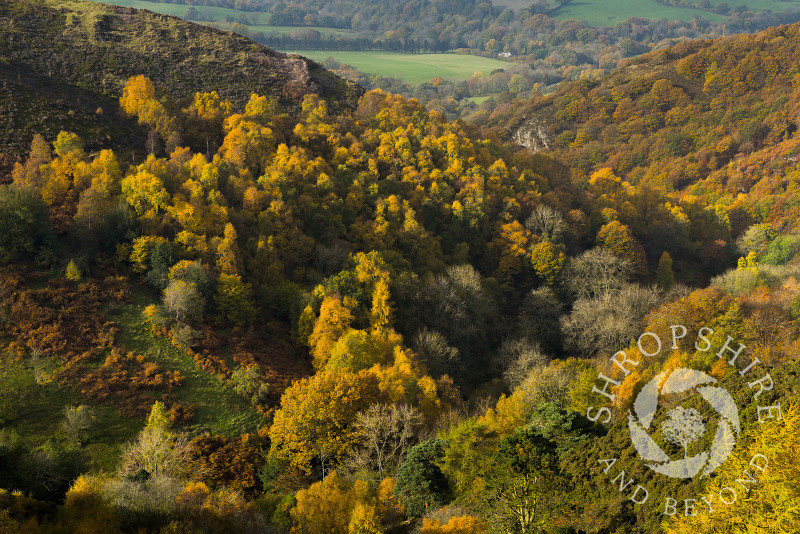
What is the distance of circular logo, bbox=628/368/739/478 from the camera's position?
2288 centimetres

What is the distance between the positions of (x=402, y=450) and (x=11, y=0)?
303ft

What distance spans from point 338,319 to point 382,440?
17128mm

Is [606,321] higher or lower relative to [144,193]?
lower

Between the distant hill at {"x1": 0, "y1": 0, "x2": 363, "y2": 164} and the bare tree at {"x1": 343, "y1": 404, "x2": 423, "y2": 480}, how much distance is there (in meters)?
48.4

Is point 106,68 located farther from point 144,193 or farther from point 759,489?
point 759,489

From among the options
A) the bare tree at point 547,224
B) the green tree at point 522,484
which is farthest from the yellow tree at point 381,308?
the bare tree at point 547,224

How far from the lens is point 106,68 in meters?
82.2

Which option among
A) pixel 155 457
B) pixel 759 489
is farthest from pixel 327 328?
pixel 759 489

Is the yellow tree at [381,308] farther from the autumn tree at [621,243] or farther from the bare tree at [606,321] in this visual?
the autumn tree at [621,243]

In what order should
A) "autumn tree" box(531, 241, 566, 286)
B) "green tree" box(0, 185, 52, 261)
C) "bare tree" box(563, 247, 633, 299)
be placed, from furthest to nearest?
"autumn tree" box(531, 241, 566, 286), "bare tree" box(563, 247, 633, 299), "green tree" box(0, 185, 52, 261)

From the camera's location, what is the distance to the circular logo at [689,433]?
22.9 meters

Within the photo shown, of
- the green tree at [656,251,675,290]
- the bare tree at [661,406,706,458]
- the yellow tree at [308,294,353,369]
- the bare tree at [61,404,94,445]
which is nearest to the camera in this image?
the bare tree at [661,406,706,458]

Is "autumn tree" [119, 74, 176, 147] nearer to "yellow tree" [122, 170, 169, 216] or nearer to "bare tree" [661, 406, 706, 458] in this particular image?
"yellow tree" [122, 170, 169, 216]

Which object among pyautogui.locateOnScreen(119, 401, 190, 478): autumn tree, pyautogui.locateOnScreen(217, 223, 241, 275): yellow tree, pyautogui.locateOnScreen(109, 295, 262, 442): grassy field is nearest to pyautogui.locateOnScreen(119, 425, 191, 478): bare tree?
pyautogui.locateOnScreen(119, 401, 190, 478): autumn tree
